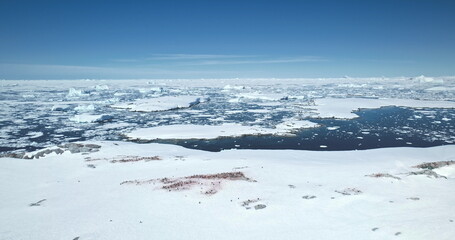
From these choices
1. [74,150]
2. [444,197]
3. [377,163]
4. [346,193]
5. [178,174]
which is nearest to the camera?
[444,197]

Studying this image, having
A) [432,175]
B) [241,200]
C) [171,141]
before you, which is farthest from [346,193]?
[171,141]

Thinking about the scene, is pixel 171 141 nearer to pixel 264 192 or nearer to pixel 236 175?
pixel 236 175

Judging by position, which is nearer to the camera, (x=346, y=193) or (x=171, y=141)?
(x=346, y=193)

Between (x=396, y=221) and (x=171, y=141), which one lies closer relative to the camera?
(x=396, y=221)

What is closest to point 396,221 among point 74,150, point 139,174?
point 139,174

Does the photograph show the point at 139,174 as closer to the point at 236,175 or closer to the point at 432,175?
the point at 236,175

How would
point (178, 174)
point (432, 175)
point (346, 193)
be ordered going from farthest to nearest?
point (178, 174) < point (432, 175) < point (346, 193)
